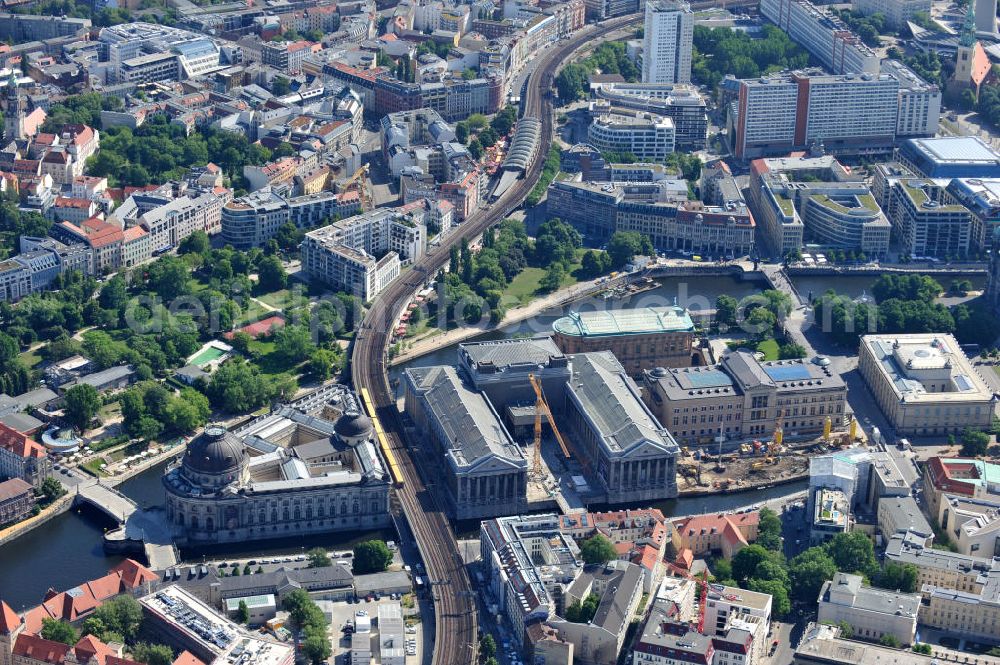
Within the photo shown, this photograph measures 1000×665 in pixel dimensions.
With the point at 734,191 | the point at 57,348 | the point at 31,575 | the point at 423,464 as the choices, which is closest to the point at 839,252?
the point at 734,191

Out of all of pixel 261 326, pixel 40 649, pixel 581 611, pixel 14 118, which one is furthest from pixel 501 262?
pixel 40 649

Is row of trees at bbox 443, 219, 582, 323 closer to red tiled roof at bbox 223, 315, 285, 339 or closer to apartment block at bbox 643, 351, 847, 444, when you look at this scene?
red tiled roof at bbox 223, 315, 285, 339

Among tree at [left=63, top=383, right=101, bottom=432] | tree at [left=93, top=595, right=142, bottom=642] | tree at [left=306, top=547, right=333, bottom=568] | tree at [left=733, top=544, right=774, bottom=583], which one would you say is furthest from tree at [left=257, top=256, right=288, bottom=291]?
tree at [left=733, top=544, right=774, bottom=583]

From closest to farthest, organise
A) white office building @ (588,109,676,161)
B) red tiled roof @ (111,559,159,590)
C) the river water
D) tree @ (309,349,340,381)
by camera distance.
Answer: red tiled roof @ (111,559,159,590), the river water, tree @ (309,349,340,381), white office building @ (588,109,676,161)

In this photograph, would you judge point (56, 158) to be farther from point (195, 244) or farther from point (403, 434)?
point (403, 434)

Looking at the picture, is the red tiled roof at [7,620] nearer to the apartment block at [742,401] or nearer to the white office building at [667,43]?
the apartment block at [742,401]

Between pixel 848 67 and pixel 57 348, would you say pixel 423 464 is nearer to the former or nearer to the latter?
pixel 57 348
